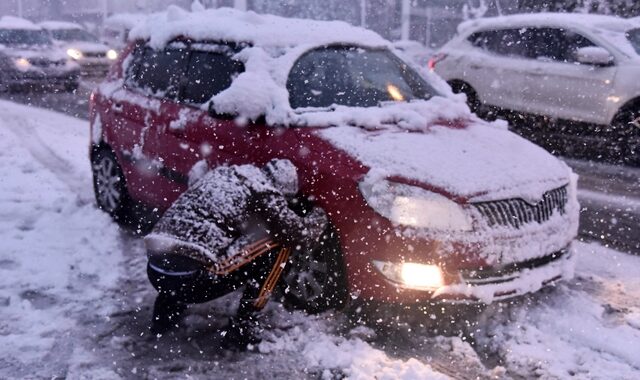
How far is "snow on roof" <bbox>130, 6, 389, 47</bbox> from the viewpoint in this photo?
5.16m

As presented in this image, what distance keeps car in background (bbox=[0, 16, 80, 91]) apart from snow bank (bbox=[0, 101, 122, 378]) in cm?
823

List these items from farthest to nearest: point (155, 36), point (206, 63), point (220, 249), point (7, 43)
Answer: point (7, 43) < point (155, 36) < point (206, 63) < point (220, 249)

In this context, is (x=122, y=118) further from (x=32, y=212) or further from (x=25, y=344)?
(x=25, y=344)

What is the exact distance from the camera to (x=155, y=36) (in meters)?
5.97

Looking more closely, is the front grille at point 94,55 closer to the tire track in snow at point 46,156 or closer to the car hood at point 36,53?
the car hood at point 36,53

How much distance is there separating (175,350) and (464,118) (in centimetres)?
279

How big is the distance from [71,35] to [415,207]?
786 inches

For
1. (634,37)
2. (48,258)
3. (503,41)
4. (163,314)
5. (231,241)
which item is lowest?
(48,258)

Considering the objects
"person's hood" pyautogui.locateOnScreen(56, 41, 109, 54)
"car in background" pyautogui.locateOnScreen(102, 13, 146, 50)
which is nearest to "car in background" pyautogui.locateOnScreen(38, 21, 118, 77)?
"person's hood" pyautogui.locateOnScreen(56, 41, 109, 54)

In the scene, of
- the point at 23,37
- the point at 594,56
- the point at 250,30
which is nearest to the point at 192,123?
the point at 250,30

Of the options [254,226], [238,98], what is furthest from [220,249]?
[238,98]

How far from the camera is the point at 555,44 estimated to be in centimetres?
989

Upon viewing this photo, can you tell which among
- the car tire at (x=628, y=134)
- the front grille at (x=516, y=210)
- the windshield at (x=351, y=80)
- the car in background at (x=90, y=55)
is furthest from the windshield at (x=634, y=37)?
the car in background at (x=90, y=55)

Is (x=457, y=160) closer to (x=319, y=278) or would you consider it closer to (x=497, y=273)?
(x=497, y=273)
